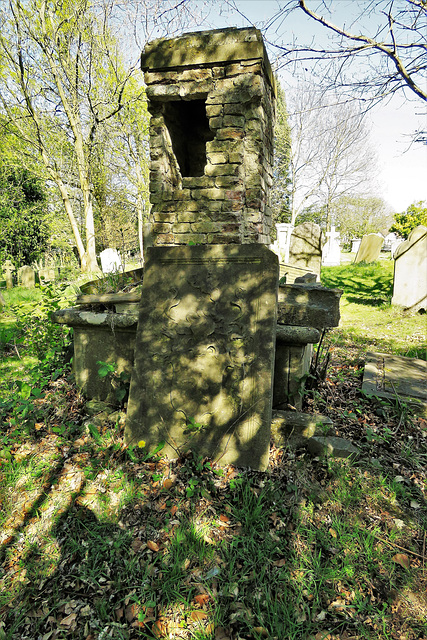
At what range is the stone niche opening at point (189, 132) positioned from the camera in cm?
462

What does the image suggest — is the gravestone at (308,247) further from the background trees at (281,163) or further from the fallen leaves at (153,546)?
the background trees at (281,163)

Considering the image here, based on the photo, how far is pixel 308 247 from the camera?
8.90 m

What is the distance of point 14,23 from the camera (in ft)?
37.4

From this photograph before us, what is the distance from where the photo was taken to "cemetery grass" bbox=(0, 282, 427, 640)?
1.46 metres

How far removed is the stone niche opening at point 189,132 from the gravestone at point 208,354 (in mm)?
2937

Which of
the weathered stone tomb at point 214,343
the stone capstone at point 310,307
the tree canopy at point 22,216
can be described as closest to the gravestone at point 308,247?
the weathered stone tomb at point 214,343

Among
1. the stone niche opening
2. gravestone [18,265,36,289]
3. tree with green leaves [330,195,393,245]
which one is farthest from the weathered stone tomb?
tree with green leaves [330,195,393,245]

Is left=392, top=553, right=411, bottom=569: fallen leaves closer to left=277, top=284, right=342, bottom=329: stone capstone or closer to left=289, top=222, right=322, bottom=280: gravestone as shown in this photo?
left=277, top=284, right=342, bottom=329: stone capstone

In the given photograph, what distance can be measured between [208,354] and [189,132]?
13.4 ft

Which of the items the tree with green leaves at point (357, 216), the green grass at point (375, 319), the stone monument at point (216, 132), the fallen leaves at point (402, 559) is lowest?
the fallen leaves at point (402, 559)

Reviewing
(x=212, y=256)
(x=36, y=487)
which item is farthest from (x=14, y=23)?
(x=36, y=487)

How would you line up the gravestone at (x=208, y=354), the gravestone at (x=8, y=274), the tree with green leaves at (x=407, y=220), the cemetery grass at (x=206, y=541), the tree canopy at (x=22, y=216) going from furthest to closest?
the tree with green leaves at (x=407, y=220) → the tree canopy at (x=22, y=216) → the gravestone at (x=8, y=274) → the gravestone at (x=208, y=354) → the cemetery grass at (x=206, y=541)

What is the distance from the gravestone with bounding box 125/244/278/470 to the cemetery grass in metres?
0.18

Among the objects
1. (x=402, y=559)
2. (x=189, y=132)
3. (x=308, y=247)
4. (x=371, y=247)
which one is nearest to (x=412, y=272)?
(x=308, y=247)
